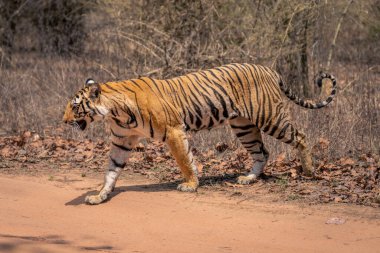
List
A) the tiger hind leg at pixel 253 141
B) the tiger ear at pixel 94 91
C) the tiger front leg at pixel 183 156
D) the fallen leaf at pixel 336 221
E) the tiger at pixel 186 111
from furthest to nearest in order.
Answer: the tiger hind leg at pixel 253 141 → the tiger front leg at pixel 183 156 → the tiger at pixel 186 111 → the tiger ear at pixel 94 91 → the fallen leaf at pixel 336 221

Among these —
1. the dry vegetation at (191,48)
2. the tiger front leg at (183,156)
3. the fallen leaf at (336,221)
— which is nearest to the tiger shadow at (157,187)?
the tiger front leg at (183,156)

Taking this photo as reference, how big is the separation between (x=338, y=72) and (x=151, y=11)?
398 cm

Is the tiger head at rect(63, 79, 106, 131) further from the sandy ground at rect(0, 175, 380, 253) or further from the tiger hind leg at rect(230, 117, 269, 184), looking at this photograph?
the tiger hind leg at rect(230, 117, 269, 184)

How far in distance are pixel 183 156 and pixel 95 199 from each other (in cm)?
100

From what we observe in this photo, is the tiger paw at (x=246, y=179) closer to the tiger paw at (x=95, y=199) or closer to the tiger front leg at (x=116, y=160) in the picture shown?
the tiger front leg at (x=116, y=160)

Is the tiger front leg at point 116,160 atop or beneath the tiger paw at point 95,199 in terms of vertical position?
atop

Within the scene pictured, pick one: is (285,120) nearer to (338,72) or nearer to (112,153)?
(112,153)

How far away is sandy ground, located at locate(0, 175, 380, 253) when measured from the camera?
5559 millimetres

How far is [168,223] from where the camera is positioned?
634 cm

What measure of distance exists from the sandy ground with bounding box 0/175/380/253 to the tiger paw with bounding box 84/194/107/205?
6cm

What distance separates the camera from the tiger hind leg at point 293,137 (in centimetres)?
764

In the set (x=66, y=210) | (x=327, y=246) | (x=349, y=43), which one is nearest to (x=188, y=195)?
(x=66, y=210)

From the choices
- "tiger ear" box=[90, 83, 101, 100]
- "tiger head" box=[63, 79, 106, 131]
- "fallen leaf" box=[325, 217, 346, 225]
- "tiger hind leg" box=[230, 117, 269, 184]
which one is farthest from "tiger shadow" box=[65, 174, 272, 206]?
"fallen leaf" box=[325, 217, 346, 225]

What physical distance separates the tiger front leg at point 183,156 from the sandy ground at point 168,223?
12 cm
